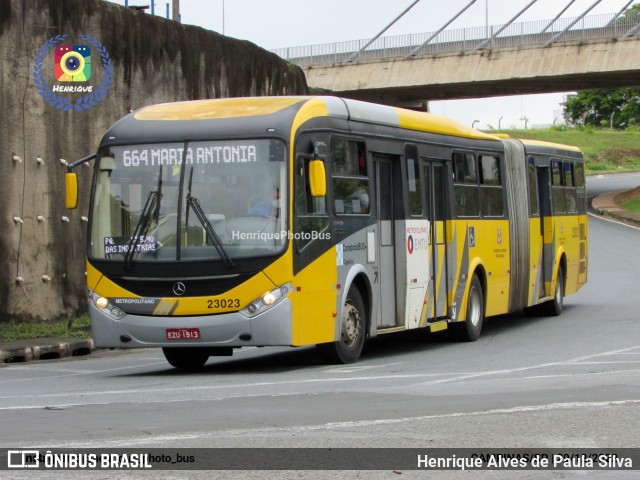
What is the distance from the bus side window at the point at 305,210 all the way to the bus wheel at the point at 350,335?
118 cm

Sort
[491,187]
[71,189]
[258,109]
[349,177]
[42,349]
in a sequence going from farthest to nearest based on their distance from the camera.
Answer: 1. [491,187]
2. [42,349]
3. [349,177]
4. [71,189]
5. [258,109]

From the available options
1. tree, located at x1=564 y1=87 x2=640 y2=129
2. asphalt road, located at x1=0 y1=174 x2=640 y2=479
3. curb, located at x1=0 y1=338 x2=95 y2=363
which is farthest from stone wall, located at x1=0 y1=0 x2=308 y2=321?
tree, located at x1=564 y1=87 x2=640 y2=129

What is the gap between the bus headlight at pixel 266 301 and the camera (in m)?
14.1

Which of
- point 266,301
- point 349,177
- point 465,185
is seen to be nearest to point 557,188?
point 465,185

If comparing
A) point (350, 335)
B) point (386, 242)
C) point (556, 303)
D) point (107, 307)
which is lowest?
point (556, 303)

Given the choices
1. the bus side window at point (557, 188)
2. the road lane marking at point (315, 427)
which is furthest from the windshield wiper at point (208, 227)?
the bus side window at point (557, 188)

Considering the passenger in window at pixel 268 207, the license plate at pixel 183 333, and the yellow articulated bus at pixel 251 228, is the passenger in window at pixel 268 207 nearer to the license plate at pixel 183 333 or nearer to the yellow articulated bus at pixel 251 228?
the yellow articulated bus at pixel 251 228

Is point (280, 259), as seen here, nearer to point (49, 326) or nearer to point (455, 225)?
point (455, 225)

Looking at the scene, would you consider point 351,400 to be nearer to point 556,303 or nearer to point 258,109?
point 258,109

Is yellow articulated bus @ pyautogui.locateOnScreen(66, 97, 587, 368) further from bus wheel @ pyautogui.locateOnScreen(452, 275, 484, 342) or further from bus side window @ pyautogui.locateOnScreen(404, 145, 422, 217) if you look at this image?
bus wheel @ pyautogui.locateOnScreen(452, 275, 484, 342)

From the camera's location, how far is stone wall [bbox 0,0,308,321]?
2214 centimetres

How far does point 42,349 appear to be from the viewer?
19.2 m

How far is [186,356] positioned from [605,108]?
392 feet

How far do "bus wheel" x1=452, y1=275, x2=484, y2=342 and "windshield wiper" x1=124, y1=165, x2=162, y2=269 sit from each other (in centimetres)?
663
